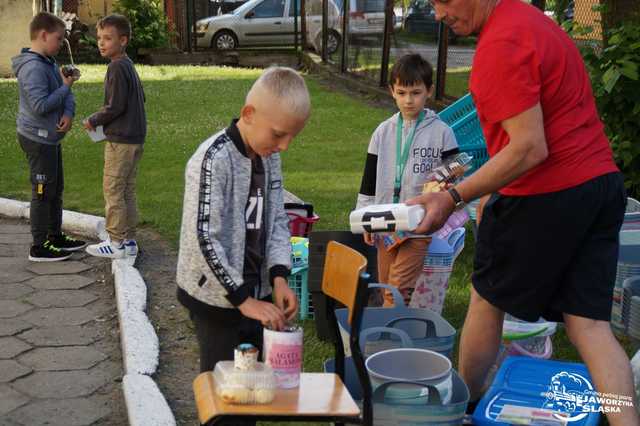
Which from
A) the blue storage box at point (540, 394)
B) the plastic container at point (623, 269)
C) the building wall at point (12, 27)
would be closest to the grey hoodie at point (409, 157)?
the plastic container at point (623, 269)

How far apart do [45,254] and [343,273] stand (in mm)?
4227

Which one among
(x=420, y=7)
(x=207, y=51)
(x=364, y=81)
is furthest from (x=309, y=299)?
(x=207, y=51)

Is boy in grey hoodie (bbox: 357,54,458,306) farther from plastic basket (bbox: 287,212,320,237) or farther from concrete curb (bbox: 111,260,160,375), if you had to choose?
concrete curb (bbox: 111,260,160,375)

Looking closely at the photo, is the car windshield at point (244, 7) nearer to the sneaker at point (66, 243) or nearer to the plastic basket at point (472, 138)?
the sneaker at point (66, 243)

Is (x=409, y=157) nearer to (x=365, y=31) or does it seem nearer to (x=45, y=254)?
(x=45, y=254)

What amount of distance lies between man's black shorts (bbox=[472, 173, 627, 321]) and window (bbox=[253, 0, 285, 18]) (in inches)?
761

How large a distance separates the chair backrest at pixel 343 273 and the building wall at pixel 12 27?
16483mm

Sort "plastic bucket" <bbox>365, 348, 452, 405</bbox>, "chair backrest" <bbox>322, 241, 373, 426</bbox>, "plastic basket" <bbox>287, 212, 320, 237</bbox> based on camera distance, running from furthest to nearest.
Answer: "plastic basket" <bbox>287, 212, 320, 237</bbox>
"plastic bucket" <bbox>365, 348, 452, 405</bbox>
"chair backrest" <bbox>322, 241, 373, 426</bbox>

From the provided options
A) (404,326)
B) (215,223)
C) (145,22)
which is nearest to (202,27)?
(145,22)

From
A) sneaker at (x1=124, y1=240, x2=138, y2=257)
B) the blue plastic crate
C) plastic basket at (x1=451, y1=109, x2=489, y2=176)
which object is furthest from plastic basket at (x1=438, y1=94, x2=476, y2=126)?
sneaker at (x1=124, y1=240, x2=138, y2=257)

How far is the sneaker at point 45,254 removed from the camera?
6.85 metres

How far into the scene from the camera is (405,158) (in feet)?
16.5

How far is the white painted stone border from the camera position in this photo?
4.14 m

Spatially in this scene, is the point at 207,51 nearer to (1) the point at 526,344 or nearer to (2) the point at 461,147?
(2) the point at 461,147
